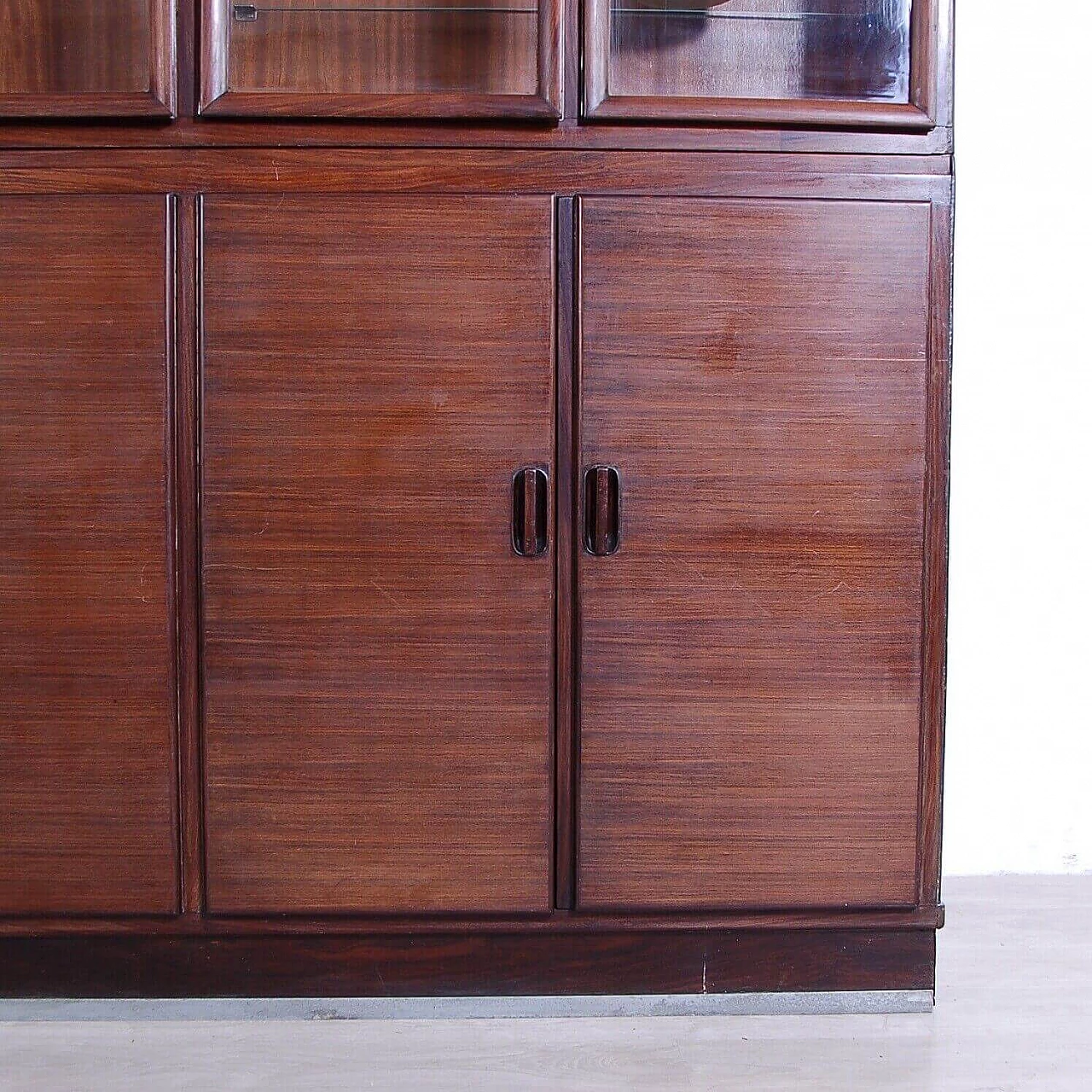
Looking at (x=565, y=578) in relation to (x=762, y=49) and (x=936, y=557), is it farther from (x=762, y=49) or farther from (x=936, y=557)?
(x=762, y=49)

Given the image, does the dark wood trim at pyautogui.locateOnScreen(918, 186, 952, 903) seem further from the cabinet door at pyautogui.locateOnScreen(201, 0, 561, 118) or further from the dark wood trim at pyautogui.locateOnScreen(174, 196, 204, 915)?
the dark wood trim at pyautogui.locateOnScreen(174, 196, 204, 915)

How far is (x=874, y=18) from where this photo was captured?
193 centimetres

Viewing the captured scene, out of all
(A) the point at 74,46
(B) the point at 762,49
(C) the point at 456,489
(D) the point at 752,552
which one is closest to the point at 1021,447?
(D) the point at 752,552

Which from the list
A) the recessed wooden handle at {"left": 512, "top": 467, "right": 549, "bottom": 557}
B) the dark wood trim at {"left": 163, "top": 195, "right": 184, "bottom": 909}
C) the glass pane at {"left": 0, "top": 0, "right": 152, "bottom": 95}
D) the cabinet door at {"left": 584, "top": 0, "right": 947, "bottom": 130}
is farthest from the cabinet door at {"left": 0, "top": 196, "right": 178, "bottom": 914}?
the cabinet door at {"left": 584, "top": 0, "right": 947, "bottom": 130}

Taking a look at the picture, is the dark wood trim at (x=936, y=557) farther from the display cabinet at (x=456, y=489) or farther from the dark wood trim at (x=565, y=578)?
the dark wood trim at (x=565, y=578)

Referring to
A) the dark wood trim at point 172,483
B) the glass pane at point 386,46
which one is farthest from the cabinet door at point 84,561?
the glass pane at point 386,46

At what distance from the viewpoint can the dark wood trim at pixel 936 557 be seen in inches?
74.9

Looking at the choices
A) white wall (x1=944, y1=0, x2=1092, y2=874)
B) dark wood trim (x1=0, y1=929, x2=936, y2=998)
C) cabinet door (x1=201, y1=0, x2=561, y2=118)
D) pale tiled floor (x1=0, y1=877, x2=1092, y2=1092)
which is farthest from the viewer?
white wall (x1=944, y1=0, x2=1092, y2=874)

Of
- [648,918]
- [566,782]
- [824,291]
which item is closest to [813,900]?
[648,918]

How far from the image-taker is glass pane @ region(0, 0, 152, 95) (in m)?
1.88

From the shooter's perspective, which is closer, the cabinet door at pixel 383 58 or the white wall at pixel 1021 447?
the cabinet door at pixel 383 58

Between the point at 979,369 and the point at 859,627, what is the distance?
3.07 feet

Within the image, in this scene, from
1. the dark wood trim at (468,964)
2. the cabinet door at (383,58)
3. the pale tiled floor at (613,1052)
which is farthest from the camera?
the dark wood trim at (468,964)

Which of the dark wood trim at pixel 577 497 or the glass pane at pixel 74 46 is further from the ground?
the glass pane at pixel 74 46
